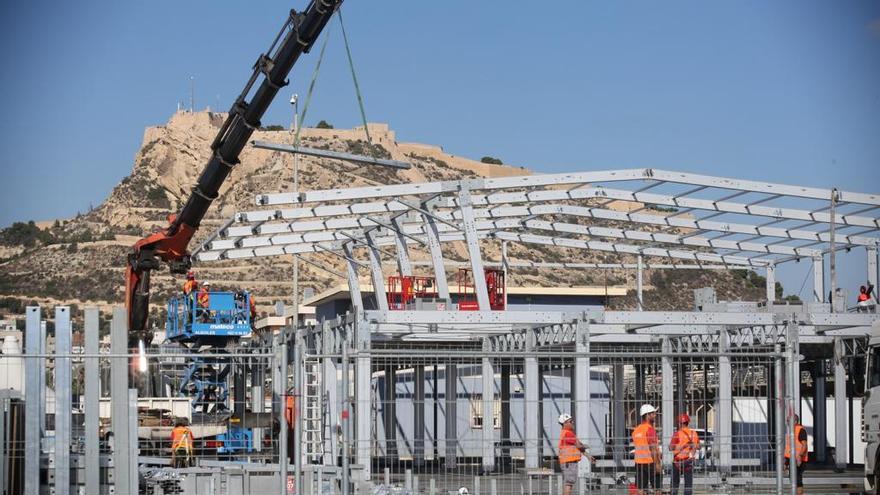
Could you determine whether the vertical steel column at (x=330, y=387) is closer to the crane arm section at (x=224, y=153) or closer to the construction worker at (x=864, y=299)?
the crane arm section at (x=224, y=153)

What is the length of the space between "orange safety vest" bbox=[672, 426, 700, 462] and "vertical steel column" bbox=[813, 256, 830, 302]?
61.7ft

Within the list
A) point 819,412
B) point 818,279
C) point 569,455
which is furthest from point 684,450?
point 818,279

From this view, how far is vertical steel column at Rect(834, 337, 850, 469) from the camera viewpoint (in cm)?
3109

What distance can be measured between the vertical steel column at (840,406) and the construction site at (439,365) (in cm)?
7

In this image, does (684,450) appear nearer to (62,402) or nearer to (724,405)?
(62,402)

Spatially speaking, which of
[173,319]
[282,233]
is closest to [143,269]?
[173,319]

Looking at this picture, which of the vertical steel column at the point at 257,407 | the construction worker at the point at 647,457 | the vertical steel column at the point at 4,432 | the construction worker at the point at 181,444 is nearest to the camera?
the vertical steel column at the point at 4,432

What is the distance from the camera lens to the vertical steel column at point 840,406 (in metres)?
31.1

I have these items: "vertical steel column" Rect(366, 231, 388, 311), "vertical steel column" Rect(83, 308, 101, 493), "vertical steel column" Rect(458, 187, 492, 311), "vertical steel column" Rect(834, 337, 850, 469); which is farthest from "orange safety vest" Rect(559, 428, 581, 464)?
"vertical steel column" Rect(834, 337, 850, 469)

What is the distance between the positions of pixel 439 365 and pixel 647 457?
1527cm

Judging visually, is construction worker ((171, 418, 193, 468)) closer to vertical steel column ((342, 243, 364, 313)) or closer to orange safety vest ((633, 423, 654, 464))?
orange safety vest ((633, 423, 654, 464))

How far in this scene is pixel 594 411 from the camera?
36.7 meters

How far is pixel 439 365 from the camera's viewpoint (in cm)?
3231

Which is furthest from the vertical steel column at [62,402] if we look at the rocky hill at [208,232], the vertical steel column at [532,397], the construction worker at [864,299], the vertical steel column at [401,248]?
the rocky hill at [208,232]
